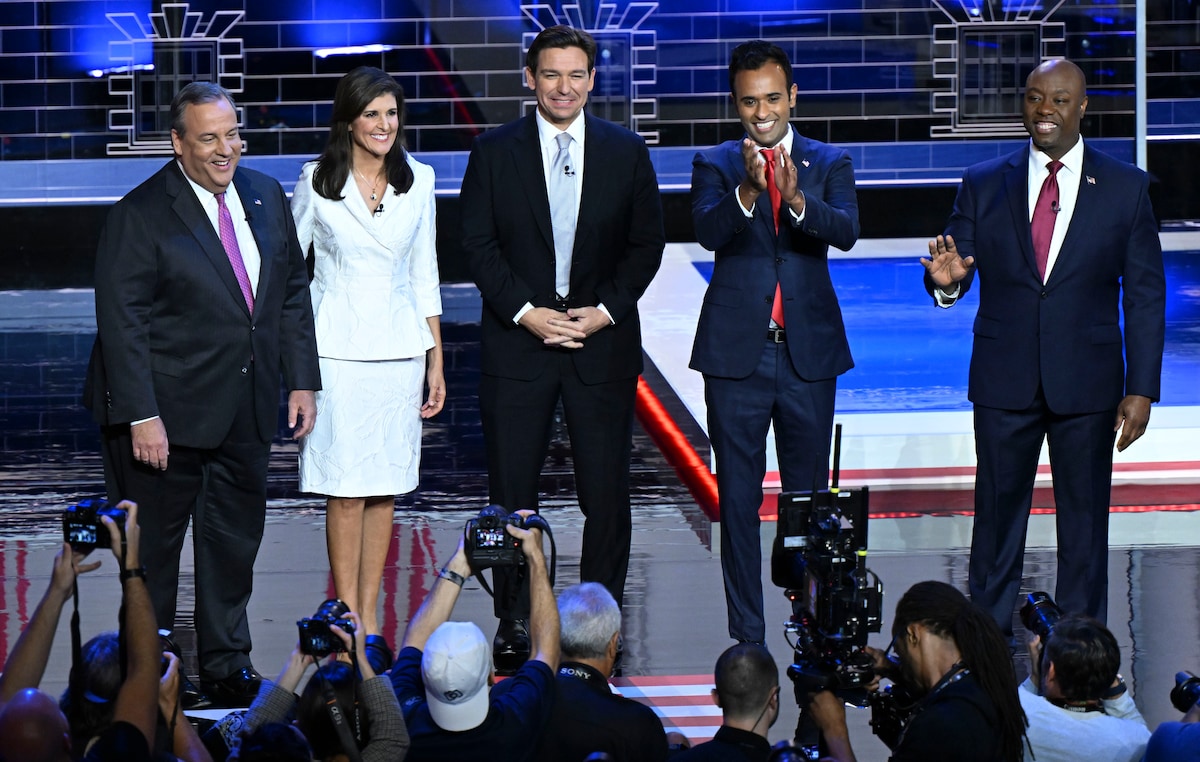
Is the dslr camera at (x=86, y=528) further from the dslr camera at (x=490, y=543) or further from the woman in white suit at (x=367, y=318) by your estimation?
the woman in white suit at (x=367, y=318)

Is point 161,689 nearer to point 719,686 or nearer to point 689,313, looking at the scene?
point 719,686

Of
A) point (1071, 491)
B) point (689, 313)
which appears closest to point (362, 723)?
point (1071, 491)

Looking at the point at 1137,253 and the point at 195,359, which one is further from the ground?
the point at 1137,253

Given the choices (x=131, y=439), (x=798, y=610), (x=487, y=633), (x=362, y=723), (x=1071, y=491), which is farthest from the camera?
(x=487, y=633)

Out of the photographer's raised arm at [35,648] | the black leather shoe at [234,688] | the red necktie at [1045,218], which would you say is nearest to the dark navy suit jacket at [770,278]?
the red necktie at [1045,218]

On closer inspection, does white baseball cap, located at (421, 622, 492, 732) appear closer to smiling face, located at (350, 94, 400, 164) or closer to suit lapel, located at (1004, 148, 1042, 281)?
smiling face, located at (350, 94, 400, 164)

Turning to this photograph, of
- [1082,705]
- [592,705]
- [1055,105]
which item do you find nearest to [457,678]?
[592,705]

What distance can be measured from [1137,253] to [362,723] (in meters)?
2.53

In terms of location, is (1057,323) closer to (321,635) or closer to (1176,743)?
(1176,743)

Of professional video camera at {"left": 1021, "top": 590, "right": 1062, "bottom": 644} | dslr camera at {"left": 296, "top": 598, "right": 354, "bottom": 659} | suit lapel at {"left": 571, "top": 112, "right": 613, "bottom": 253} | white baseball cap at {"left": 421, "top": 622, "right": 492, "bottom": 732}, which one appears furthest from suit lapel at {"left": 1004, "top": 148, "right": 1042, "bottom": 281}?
dslr camera at {"left": 296, "top": 598, "right": 354, "bottom": 659}

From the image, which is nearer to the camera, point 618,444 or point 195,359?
point 195,359

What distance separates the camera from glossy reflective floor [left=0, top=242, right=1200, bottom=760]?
4547 millimetres

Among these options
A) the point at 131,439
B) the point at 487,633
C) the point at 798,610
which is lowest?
the point at 487,633

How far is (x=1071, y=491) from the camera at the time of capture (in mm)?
4477
